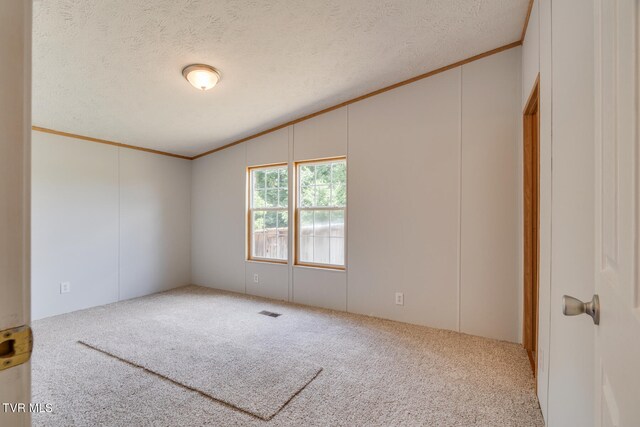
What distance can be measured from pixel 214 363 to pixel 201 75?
95.6 inches

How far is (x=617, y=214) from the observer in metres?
0.54

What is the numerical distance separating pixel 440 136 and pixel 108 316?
431 centimetres

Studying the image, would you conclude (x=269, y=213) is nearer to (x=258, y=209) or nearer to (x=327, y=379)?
(x=258, y=209)

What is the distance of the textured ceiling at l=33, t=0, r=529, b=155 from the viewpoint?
78.8 inches

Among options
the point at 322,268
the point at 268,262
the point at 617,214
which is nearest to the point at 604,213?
the point at 617,214

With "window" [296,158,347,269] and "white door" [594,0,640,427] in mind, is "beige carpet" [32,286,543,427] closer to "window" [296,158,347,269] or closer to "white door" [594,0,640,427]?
"window" [296,158,347,269]

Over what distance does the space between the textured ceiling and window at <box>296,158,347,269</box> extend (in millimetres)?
879

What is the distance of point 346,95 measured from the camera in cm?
346

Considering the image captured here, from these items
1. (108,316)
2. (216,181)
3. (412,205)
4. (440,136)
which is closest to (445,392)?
(412,205)

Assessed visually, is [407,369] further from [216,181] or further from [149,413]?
[216,181]
